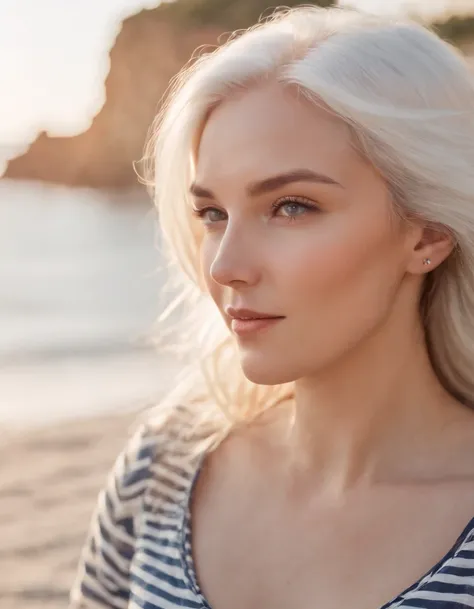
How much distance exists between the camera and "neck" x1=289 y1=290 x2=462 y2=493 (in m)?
1.87

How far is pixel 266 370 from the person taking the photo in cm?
177

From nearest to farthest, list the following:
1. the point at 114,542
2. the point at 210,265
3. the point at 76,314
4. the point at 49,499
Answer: the point at 210,265 → the point at 114,542 → the point at 49,499 → the point at 76,314

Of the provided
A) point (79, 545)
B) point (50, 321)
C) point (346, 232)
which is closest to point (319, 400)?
point (346, 232)

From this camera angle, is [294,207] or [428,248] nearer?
[294,207]

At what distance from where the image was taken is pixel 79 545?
4.39 metres

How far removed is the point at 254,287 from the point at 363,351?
297mm

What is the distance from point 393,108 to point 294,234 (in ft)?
0.96

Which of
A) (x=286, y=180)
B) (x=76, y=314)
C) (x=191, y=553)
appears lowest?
(x=191, y=553)

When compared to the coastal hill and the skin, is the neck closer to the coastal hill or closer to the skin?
the skin

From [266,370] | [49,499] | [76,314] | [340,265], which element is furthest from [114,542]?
[76,314]

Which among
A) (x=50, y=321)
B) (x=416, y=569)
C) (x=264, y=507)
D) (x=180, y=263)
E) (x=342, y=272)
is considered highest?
(x=50, y=321)

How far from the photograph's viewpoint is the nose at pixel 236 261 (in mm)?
1702

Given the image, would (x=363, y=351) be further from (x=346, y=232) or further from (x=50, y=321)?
(x=50, y=321)

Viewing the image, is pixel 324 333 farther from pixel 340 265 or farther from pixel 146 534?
pixel 146 534
